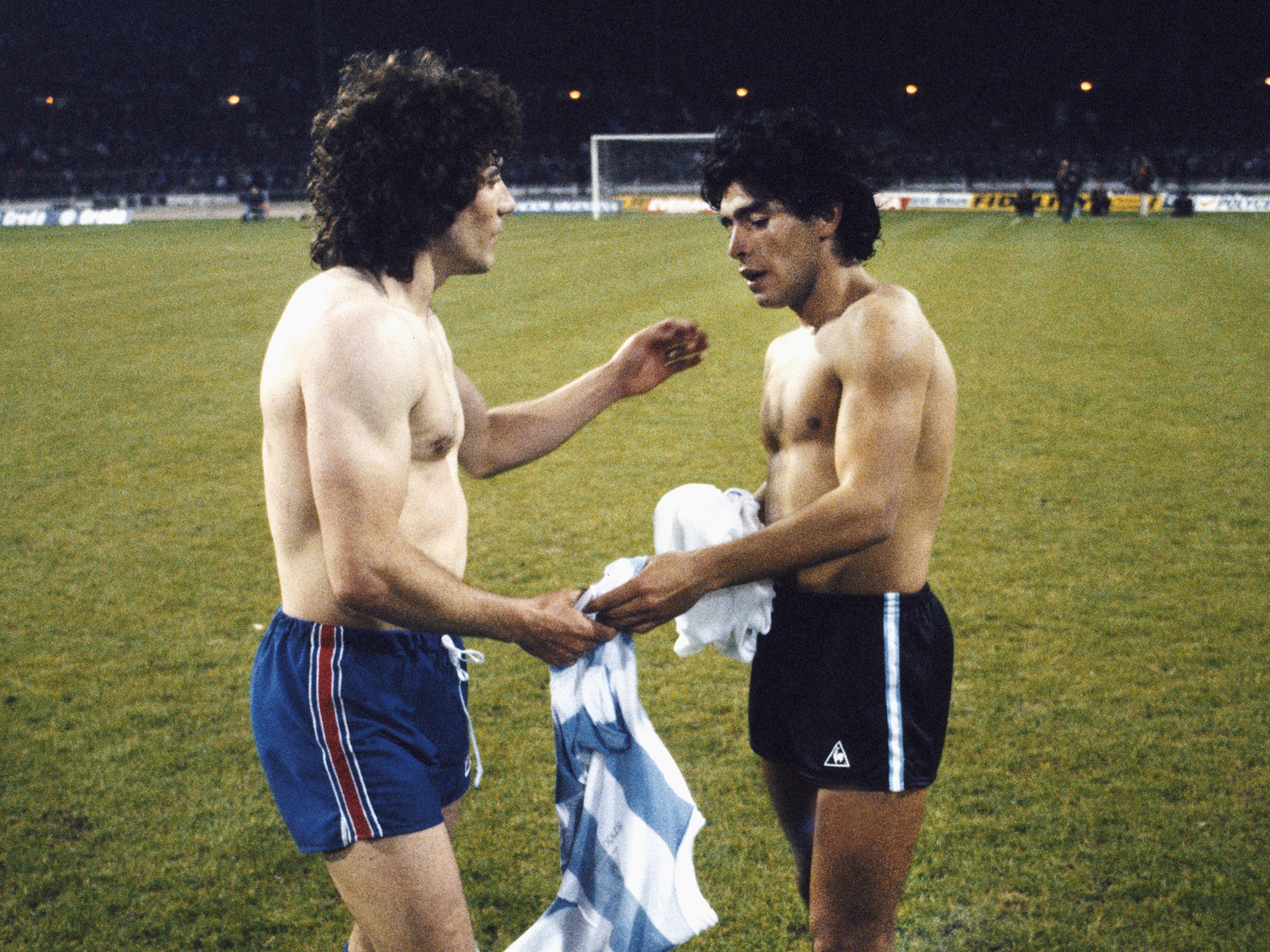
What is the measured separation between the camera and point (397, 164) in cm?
241

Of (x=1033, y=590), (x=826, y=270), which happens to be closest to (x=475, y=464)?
(x=826, y=270)

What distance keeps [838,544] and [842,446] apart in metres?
0.23

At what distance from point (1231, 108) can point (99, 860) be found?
53.7m

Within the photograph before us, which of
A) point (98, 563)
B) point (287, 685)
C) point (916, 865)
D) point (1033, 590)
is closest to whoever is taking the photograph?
point (287, 685)

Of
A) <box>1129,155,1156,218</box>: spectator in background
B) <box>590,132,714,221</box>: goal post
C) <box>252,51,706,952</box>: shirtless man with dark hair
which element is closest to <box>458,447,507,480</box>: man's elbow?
<box>252,51,706,952</box>: shirtless man with dark hair

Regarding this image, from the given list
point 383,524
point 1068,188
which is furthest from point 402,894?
point 1068,188

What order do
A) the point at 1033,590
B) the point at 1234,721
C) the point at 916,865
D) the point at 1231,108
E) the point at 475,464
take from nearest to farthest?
the point at 475,464 → the point at 916,865 → the point at 1234,721 → the point at 1033,590 → the point at 1231,108

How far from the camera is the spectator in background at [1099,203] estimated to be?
106ft

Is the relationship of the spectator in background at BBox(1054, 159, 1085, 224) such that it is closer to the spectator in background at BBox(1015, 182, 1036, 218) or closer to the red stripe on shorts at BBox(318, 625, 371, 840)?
the spectator in background at BBox(1015, 182, 1036, 218)

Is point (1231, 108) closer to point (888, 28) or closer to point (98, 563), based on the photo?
point (888, 28)

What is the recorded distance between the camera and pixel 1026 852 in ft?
12.4

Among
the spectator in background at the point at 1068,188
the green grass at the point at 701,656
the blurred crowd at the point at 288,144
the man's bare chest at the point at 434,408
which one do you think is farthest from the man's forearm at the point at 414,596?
the blurred crowd at the point at 288,144

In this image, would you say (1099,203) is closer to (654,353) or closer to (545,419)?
(654,353)

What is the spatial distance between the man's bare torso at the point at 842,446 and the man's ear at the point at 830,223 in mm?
211
